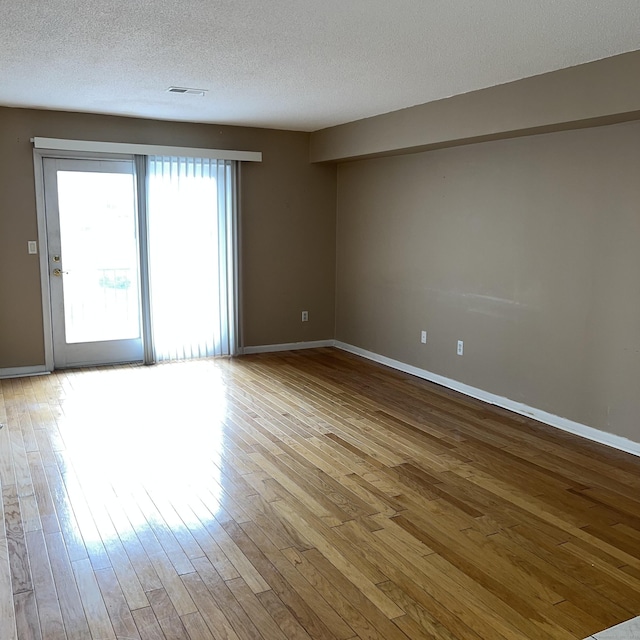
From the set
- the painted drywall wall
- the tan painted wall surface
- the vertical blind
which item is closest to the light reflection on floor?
the vertical blind

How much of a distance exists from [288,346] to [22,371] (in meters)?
2.67

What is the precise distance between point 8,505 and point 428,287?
3728 mm

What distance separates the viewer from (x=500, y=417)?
4.52 metres

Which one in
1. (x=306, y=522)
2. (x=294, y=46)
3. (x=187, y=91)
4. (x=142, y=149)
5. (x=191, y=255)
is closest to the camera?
(x=306, y=522)

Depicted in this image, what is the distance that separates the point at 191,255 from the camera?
6148 mm

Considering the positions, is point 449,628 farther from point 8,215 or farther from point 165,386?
point 8,215

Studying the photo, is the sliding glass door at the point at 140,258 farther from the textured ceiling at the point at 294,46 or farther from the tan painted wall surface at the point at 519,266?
the tan painted wall surface at the point at 519,266

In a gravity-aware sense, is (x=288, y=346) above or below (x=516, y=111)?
below

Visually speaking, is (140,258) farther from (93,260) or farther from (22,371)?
(22,371)

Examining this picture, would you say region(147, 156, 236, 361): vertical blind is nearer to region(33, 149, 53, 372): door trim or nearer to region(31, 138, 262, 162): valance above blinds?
region(31, 138, 262, 162): valance above blinds

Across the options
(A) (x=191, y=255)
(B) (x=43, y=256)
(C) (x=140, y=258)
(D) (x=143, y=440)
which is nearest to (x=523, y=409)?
(D) (x=143, y=440)

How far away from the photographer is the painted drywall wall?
342 cm

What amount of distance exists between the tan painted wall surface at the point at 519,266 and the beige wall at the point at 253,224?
670mm

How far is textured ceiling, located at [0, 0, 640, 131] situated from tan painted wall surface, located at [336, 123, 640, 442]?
69 cm
